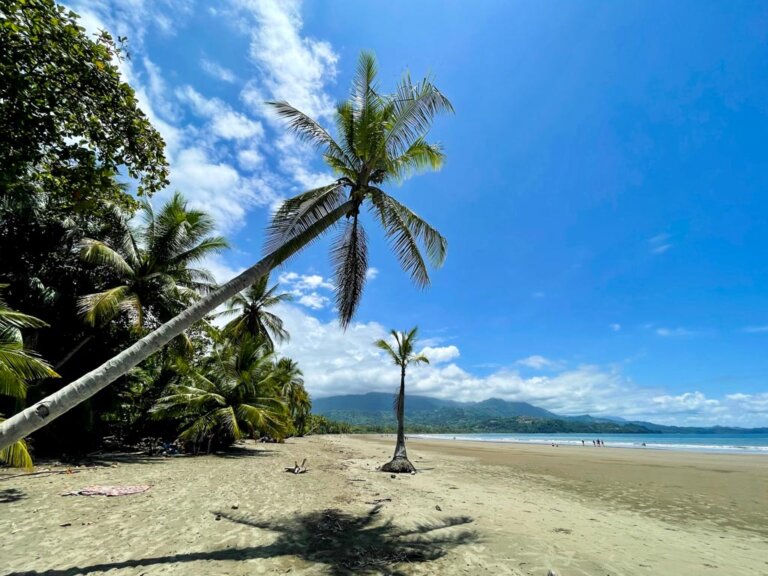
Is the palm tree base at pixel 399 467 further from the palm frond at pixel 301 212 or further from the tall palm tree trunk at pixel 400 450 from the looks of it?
the palm frond at pixel 301 212

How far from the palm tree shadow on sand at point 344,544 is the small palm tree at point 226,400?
→ 34.9 ft

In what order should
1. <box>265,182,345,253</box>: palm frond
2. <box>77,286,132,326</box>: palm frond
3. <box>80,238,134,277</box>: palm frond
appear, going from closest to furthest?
<box>265,182,345,253</box>: palm frond
<box>77,286,132,326</box>: palm frond
<box>80,238,134,277</box>: palm frond

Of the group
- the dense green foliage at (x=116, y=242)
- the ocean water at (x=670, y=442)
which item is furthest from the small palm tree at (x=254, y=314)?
the ocean water at (x=670, y=442)

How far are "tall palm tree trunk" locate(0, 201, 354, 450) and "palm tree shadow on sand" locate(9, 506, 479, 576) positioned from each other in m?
1.73

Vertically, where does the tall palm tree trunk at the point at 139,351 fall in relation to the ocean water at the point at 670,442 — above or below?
above

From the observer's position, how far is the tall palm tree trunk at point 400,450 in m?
15.0

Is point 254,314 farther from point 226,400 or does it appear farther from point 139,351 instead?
point 139,351

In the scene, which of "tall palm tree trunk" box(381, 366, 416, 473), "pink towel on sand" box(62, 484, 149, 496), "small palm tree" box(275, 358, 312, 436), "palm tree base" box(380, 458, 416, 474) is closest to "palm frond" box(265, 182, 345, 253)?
"pink towel on sand" box(62, 484, 149, 496)

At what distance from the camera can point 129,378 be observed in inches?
579

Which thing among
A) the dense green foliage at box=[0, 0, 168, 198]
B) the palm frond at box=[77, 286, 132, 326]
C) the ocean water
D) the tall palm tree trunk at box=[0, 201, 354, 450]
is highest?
the dense green foliage at box=[0, 0, 168, 198]

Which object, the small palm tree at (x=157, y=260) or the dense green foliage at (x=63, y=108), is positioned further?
the small palm tree at (x=157, y=260)

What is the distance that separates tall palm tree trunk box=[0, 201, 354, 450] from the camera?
13.0 feet

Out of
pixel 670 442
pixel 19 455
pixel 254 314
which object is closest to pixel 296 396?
pixel 254 314

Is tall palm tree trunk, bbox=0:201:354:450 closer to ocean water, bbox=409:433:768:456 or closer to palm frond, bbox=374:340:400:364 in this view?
palm frond, bbox=374:340:400:364
